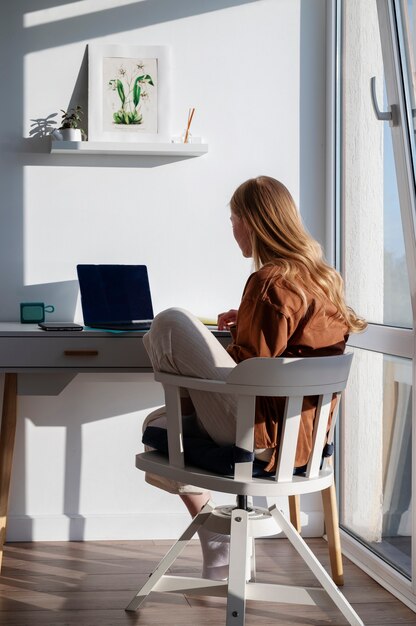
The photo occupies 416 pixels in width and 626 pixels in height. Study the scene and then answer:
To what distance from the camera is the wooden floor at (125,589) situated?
102 inches

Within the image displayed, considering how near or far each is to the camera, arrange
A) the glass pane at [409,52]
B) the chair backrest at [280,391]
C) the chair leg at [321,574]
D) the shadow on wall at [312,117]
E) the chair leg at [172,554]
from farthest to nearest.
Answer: the shadow on wall at [312,117], the glass pane at [409,52], the chair leg at [172,554], the chair leg at [321,574], the chair backrest at [280,391]

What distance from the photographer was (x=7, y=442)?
10.0 feet

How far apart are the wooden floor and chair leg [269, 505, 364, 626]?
0.52ft

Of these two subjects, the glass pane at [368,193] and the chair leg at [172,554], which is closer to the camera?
the chair leg at [172,554]

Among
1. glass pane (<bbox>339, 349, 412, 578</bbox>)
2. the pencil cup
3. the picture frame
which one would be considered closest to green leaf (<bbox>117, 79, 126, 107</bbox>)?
the picture frame

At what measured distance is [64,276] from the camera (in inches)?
137

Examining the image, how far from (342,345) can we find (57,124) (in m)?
1.64

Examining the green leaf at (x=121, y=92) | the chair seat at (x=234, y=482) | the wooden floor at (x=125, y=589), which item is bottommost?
the wooden floor at (x=125, y=589)

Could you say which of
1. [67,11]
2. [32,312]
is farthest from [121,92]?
[32,312]

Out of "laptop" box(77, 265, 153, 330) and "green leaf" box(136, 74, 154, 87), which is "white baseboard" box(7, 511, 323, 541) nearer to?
"laptop" box(77, 265, 153, 330)

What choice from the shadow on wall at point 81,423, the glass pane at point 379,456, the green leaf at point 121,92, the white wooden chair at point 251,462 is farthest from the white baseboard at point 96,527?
the green leaf at point 121,92

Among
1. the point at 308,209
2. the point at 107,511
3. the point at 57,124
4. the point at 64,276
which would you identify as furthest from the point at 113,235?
the point at 107,511

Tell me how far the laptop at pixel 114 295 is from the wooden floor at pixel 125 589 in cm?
87

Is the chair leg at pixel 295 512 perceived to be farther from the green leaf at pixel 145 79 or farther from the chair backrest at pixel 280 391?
the green leaf at pixel 145 79
